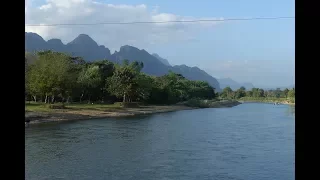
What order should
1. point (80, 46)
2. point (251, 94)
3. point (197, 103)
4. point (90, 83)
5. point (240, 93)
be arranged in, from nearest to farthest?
1. point (90, 83)
2. point (197, 103)
3. point (251, 94)
4. point (240, 93)
5. point (80, 46)

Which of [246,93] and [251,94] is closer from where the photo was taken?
[251,94]

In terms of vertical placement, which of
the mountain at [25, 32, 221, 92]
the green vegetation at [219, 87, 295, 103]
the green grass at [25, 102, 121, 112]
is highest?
the mountain at [25, 32, 221, 92]

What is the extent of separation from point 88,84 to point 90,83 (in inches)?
6.4

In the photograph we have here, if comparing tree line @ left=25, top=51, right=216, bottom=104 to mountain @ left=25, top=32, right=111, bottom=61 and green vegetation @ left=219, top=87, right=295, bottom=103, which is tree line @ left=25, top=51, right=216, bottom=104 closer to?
green vegetation @ left=219, top=87, right=295, bottom=103

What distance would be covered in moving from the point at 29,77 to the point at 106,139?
299 inches

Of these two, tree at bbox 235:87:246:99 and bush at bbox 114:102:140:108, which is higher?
tree at bbox 235:87:246:99

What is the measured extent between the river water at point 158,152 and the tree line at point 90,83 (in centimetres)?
389

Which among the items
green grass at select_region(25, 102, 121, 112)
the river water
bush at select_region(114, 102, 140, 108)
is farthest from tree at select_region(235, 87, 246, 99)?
the river water

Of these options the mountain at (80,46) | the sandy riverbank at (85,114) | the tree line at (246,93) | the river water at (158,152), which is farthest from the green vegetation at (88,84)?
the mountain at (80,46)

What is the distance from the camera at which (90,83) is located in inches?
850

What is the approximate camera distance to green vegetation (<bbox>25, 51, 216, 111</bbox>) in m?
18.6

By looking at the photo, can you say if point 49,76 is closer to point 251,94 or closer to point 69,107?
point 69,107

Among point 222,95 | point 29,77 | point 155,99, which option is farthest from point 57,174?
point 222,95

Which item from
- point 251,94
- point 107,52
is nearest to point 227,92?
point 251,94
